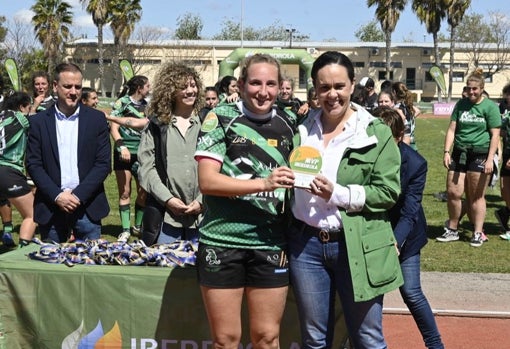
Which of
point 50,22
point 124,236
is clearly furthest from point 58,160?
point 50,22

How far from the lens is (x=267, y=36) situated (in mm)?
89062

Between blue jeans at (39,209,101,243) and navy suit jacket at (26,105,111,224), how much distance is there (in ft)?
0.16

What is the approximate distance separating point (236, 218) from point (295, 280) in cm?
44

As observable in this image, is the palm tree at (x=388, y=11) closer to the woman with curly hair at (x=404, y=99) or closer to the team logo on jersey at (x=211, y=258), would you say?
the woman with curly hair at (x=404, y=99)

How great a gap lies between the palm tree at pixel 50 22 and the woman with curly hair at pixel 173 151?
4899 cm

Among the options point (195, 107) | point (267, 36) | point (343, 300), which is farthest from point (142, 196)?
point (267, 36)

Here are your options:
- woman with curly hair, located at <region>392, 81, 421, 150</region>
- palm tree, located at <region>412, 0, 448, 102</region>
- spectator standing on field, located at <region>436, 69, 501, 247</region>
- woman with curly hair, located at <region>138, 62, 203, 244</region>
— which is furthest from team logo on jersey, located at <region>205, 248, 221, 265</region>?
palm tree, located at <region>412, 0, 448, 102</region>

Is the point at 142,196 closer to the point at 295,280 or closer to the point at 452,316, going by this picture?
the point at 452,316

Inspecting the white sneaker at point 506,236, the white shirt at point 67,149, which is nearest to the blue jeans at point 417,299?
the white shirt at point 67,149

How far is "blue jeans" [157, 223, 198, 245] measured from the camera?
188 inches

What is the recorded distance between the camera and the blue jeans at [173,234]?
4777 mm

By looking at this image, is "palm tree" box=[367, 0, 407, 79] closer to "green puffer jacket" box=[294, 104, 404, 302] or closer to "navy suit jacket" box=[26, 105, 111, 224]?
"navy suit jacket" box=[26, 105, 111, 224]

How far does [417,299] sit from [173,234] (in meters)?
1.69

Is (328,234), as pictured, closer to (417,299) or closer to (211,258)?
(211,258)
